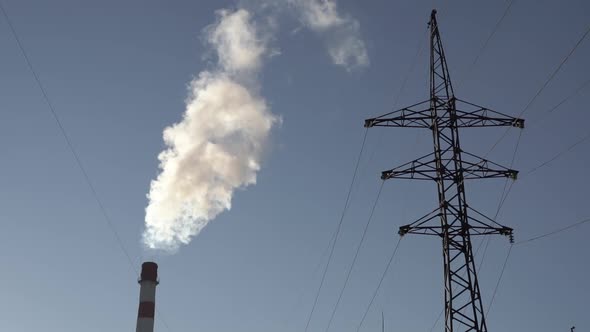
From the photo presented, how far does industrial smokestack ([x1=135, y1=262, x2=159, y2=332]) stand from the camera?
72.1 metres

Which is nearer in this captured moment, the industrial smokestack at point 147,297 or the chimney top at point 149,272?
the industrial smokestack at point 147,297

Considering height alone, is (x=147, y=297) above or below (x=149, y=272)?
below

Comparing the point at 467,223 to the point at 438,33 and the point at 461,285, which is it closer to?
the point at 461,285

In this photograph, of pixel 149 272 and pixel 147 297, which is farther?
pixel 149 272

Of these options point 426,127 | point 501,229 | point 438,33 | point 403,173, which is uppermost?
point 438,33

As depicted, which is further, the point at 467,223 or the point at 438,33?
the point at 438,33

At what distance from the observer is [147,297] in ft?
243

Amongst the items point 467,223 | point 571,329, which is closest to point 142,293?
point 571,329

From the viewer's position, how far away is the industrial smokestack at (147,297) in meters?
72.1

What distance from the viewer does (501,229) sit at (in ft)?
125

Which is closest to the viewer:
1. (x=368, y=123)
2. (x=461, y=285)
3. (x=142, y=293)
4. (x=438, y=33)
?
(x=461, y=285)

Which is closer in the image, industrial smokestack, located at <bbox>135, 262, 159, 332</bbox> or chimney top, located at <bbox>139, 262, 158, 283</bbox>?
industrial smokestack, located at <bbox>135, 262, 159, 332</bbox>

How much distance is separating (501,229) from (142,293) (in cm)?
4550

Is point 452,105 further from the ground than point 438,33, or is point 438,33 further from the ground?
point 438,33
